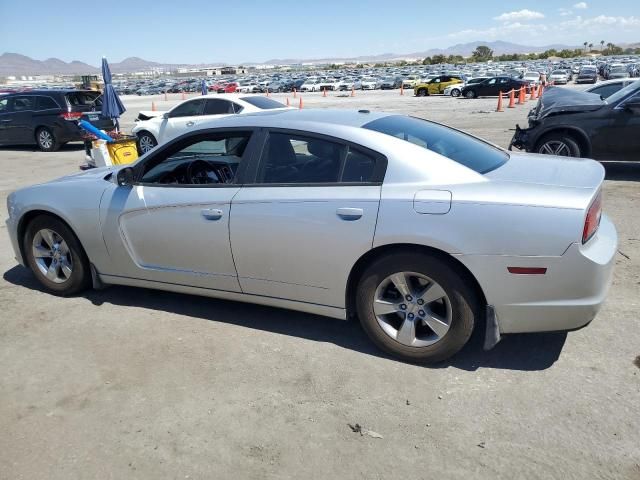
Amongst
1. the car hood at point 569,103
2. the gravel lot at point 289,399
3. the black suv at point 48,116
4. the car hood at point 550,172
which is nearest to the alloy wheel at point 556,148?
the car hood at point 569,103

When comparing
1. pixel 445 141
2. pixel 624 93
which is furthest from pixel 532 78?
pixel 445 141

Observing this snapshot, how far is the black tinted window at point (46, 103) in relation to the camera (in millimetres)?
14656

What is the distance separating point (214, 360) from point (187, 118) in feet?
33.2

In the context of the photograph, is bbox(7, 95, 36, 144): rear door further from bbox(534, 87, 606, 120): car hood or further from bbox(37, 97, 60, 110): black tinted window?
bbox(534, 87, 606, 120): car hood

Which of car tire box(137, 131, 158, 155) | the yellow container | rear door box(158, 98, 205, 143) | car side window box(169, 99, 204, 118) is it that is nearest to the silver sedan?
the yellow container

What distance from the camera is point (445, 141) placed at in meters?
3.83

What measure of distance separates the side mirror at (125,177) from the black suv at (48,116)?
37.0ft

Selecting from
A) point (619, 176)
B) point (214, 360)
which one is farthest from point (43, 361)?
point (619, 176)

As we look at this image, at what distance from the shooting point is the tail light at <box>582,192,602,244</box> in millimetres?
3012

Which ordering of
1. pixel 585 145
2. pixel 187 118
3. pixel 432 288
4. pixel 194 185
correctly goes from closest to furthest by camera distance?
pixel 432 288 < pixel 194 185 < pixel 585 145 < pixel 187 118

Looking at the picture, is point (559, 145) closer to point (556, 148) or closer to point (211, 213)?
point (556, 148)

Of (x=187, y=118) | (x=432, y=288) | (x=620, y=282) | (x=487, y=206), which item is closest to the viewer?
(x=487, y=206)

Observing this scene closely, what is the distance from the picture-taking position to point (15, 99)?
15.1 meters

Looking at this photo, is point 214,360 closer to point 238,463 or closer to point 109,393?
point 109,393
